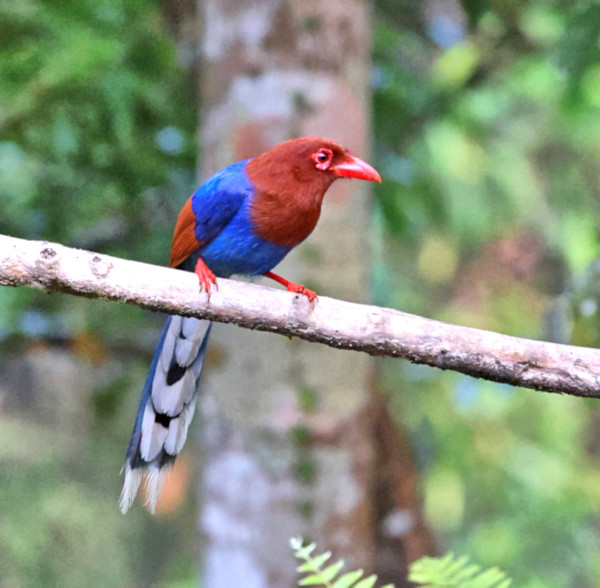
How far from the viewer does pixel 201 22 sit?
137 inches

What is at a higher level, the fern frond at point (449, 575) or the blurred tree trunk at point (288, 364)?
the blurred tree trunk at point (288, 364)

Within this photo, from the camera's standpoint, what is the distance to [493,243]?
530 centimetres

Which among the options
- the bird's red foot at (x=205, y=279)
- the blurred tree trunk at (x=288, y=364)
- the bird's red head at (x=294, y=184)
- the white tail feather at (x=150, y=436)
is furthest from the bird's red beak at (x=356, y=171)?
the white tail feather at (x=150, y=436)

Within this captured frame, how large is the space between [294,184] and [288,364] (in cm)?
93

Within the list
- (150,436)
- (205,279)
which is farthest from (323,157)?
(150,436)

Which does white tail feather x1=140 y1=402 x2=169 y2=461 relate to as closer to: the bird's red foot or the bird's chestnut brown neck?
the bird's red foot

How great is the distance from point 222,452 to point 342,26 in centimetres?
185

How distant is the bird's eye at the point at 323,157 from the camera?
2.46 m

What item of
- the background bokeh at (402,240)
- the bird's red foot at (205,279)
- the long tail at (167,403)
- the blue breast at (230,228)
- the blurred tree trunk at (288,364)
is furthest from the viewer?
the background bokeh at (402,240)

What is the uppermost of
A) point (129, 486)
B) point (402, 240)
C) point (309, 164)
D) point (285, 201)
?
point (402, 240)

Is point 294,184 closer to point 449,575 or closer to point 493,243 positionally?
point 449,575

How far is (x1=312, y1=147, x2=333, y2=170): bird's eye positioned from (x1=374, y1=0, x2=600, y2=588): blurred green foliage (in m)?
1.42

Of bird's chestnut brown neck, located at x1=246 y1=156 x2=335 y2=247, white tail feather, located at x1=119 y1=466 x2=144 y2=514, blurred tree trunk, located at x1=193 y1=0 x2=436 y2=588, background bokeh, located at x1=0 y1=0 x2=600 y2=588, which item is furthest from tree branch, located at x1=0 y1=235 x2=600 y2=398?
background bokeh, located at x1=0 y1=0 x2=600 y2=588

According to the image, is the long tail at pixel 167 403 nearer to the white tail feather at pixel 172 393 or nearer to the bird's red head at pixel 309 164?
the white tail feather at pixel 172 393
